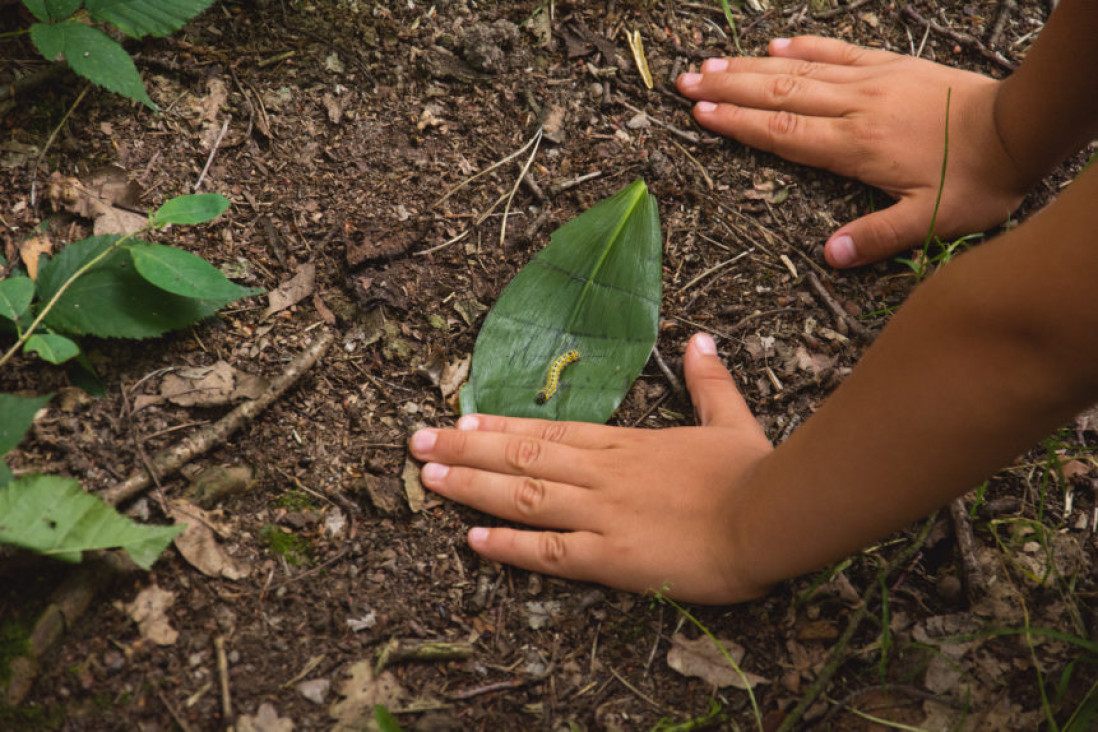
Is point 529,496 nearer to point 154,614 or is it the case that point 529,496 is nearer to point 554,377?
point 554,377

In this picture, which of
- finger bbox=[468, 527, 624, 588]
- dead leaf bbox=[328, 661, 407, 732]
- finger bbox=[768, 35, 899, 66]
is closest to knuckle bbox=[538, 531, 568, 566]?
finger bbox=[468, 527, 624, 588]

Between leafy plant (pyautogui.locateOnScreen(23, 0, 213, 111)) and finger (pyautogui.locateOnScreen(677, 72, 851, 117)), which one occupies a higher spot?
leafy plant (pyautogui.locateOnScreen(23, 0, 213, 111))

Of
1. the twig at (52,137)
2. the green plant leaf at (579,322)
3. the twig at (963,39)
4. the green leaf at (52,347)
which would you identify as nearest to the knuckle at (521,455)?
the green plant leaf at (579,322)

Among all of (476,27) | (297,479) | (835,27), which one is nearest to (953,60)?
(835,27)

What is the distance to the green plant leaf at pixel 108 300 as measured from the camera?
1599 mm

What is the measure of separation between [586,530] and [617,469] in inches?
6.1

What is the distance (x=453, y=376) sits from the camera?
6.08 feet

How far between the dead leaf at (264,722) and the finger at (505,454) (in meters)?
0.59

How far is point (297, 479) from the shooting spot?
169cm

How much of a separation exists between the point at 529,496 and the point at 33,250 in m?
1.29

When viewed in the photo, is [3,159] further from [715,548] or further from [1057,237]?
[1057,237]

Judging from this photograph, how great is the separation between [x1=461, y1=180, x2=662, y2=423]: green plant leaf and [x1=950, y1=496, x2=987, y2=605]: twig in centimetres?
80

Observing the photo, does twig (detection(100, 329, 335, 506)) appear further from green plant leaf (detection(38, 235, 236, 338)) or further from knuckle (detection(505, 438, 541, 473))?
knuckle (detection(505, 438, 541, 473))

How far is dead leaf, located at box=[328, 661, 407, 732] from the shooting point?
1438 mm
